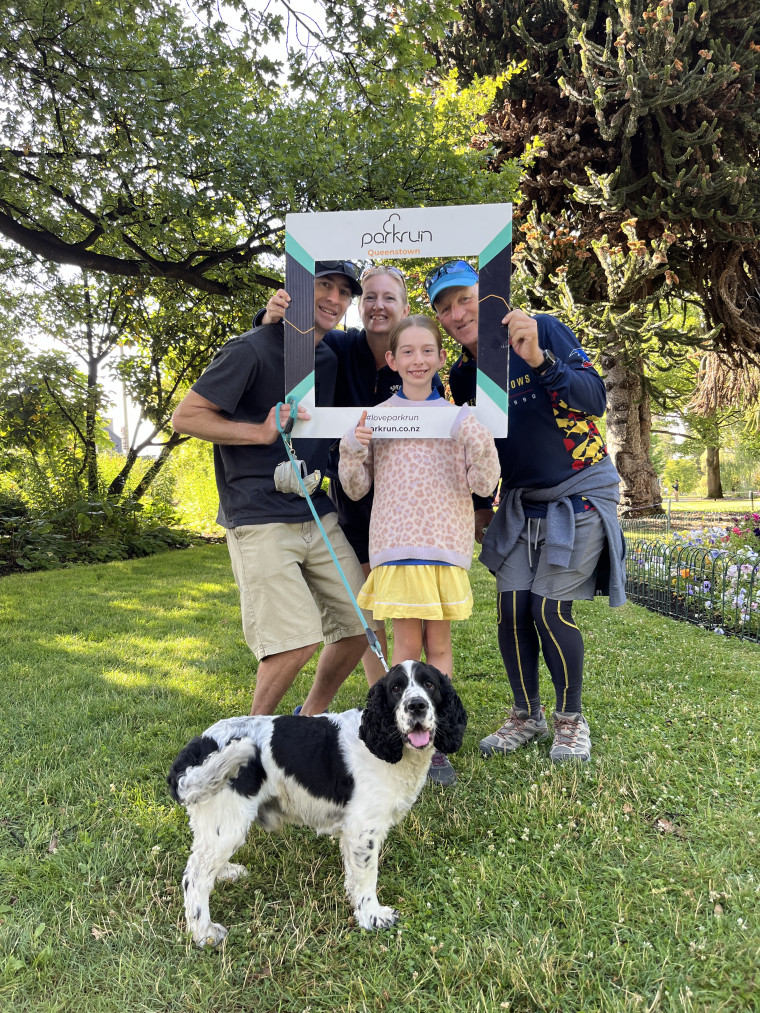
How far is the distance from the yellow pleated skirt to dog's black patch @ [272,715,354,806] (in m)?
0.67

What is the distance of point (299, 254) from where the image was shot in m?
3.02

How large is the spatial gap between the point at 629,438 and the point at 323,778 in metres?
14.4

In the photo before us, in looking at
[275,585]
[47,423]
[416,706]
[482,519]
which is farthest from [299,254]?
[47,423]

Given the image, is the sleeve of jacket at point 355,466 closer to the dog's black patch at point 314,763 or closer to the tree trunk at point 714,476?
the dog's black patch at point 314,763

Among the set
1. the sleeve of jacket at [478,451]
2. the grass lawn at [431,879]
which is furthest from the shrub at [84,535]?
the sleeve of jacket at [478,451]

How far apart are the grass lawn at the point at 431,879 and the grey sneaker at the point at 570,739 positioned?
9 cm

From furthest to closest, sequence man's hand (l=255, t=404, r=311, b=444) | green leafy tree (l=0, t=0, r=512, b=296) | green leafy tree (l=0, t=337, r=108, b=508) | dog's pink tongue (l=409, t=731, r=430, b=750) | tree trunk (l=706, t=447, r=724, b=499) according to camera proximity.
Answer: tree trunk (l=706, t=447, r=724, b=499), green leafy tree (l=0, t=337, r=108, b=508), green leafy tree (l=0, t=0, r=512, b=296), man's hand (l=255, t=404, r=311, b=444), dog's pink tongue (l=409, t=731, r=430, b=750)

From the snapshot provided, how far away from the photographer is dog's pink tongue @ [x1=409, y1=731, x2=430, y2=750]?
2311 mm

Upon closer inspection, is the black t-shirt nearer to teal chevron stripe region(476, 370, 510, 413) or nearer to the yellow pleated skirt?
the yellow pleated skirt

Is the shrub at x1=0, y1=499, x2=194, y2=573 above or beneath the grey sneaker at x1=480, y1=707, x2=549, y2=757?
above

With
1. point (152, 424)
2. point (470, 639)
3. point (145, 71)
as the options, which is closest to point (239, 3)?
point (145, 71)

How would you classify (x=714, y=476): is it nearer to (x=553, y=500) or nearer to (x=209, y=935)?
(x=553, y=500)

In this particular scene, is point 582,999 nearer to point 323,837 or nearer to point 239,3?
point 323,837

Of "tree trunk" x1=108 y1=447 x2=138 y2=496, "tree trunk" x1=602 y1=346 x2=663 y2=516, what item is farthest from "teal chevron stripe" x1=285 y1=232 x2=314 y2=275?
"tree trunk" x1=602 y1=346 x2=663 y2=516
